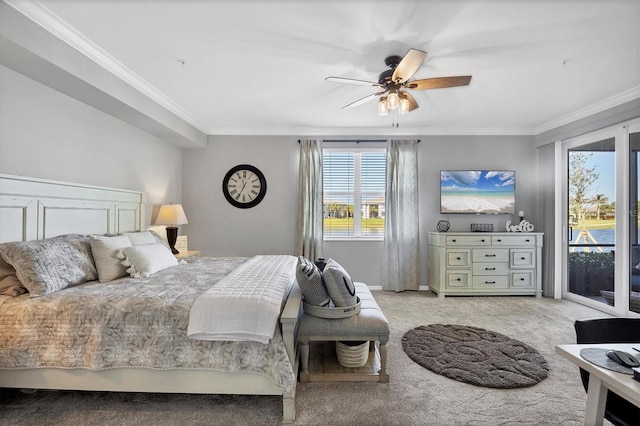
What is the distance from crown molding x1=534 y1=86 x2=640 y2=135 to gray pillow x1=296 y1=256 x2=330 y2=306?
13.1 feet

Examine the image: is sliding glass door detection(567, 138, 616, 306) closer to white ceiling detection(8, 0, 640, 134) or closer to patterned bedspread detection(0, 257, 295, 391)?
white ceiling detection(8, 0, 640, 134)

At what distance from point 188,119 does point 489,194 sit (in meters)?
4.68

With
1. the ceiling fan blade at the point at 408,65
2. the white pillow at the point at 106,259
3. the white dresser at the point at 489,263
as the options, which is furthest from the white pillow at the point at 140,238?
the white dresser at the point at 489,263

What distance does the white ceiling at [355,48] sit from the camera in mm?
2008

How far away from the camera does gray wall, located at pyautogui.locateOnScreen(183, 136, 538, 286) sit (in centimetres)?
488

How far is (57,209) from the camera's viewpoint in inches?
103

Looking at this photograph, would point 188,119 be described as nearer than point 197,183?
Yes

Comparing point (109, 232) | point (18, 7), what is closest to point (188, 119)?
point (109, 232)

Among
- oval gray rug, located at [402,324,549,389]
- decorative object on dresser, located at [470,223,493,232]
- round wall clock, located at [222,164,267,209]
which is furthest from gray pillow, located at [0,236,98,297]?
decorative object on dresser, located at [470,223,493,232]

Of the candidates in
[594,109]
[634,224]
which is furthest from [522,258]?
[594,109]

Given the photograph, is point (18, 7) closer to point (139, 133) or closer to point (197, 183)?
point (139, 133)

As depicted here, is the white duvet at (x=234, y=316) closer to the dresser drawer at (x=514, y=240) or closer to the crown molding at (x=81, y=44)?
the crown molding at (x=81, y=44)

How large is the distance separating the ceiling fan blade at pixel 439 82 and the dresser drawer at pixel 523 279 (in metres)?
3.24

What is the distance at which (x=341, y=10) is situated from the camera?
6.57ft
